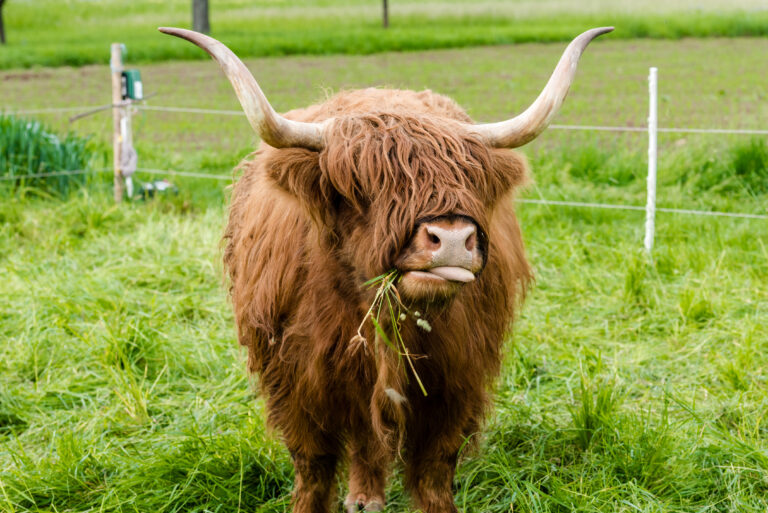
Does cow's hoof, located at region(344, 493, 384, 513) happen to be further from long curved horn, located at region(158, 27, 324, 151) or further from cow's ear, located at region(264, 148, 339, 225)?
long curved horn, located at region(158, 27, 324, 151)

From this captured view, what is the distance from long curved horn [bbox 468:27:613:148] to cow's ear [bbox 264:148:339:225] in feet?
1.61

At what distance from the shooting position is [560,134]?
9453mm

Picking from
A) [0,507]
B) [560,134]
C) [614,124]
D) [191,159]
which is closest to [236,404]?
[0,507]

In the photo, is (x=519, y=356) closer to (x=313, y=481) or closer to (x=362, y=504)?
(x=362, y=504)

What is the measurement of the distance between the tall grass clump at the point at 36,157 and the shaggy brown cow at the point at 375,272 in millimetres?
4520

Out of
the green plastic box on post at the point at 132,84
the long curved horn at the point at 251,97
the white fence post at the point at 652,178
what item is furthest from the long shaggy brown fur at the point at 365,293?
the green plastic box on post at the point at 132,84

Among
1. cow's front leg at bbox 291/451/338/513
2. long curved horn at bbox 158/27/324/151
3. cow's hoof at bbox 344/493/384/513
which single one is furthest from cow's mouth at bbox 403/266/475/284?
cow's hoof at bbox 344/493/384/513

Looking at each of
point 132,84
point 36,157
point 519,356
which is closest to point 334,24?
point 132,84

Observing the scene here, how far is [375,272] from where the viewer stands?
7.80ft

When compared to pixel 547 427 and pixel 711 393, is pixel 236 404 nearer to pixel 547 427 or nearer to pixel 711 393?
pixel 547 427

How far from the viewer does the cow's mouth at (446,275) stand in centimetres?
216

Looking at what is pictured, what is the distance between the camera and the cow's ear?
8.01 ft

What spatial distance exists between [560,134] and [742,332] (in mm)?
5323

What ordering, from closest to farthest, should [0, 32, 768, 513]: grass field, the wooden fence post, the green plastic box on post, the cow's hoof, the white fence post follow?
1. [0, 32, 768, 513]: grass field
2. the cow's hoof
3. the white fence post
4. the wooden fence post
5. the green plastic box on post
